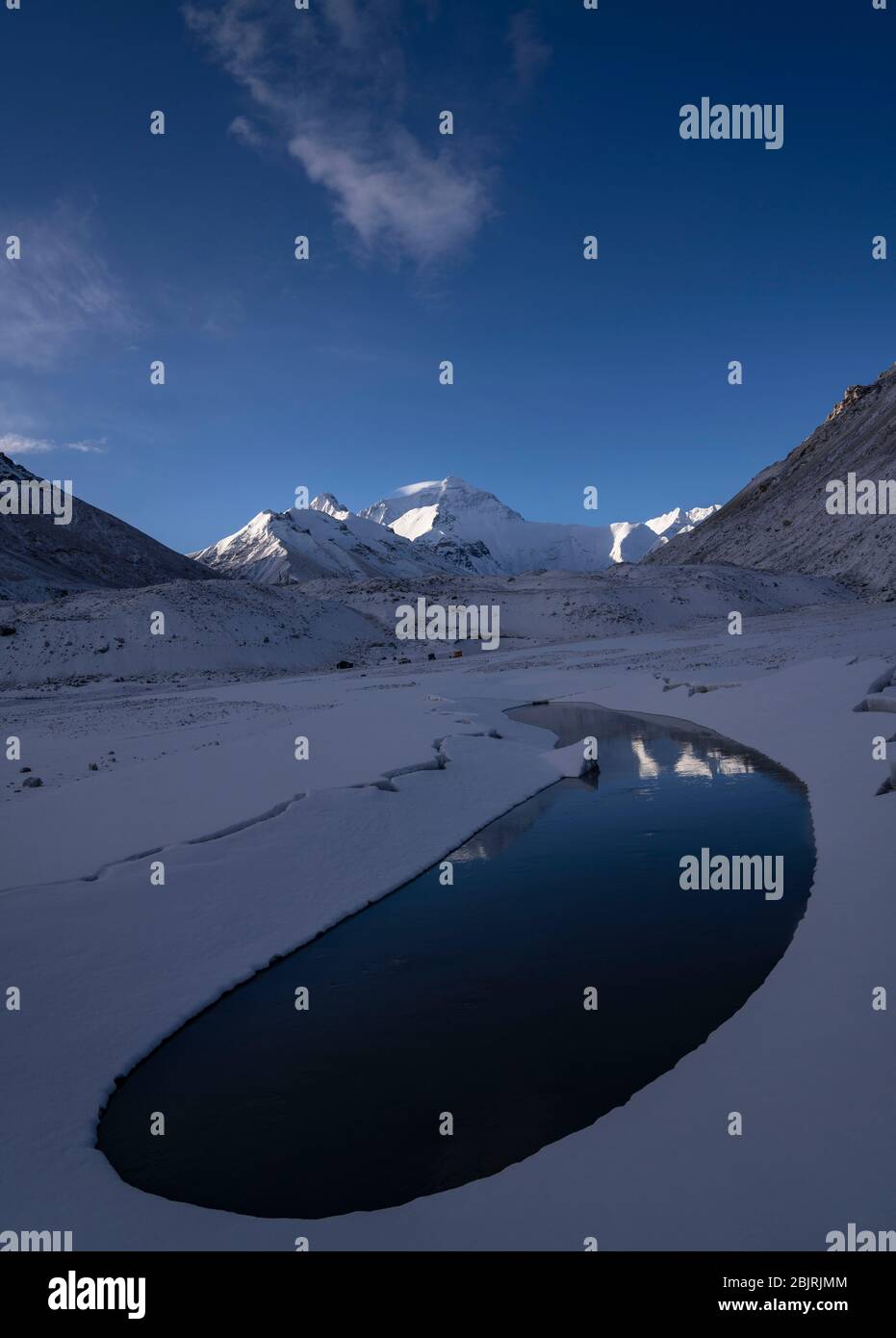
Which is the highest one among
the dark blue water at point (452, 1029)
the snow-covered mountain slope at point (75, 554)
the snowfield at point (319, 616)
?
the snow-covered mountain slope at point (75, 554)

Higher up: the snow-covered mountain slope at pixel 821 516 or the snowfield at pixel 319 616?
the snow-covered mountain slope at pixel 821 516

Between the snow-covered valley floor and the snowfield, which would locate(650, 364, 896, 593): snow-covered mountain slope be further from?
the snow-covered valley floor

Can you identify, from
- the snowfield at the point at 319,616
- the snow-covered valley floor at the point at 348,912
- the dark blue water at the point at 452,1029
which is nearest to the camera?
the snow-covered valley floor at the point at 348,912

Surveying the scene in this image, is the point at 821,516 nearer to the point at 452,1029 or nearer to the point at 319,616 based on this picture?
the point at 319,616

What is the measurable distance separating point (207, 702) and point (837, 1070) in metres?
27.0

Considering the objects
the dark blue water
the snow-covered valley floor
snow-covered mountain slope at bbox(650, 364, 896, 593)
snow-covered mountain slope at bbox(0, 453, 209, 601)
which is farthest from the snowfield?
the dark blue water

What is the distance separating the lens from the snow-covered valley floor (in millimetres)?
4242

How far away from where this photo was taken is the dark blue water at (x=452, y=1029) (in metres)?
5.05

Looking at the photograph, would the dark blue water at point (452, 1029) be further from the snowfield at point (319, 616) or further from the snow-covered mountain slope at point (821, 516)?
the snow-covered mountain slope at point (821, 516)

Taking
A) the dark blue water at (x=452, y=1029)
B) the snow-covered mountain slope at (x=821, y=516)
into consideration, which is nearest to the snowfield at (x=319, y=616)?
the snow-covered mountain slope at (x=821, y=516)

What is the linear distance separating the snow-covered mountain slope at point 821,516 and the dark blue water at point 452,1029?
7284 centimetres

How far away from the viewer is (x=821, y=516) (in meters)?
100

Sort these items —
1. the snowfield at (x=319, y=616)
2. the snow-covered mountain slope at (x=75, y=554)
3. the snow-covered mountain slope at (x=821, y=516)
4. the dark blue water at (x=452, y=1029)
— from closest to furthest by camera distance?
the dark blue water at (x=452, y=1029), the snowfield at (x=319, y=616), the snow-covered mountain slope at (x=821, y=516), the snow-covered mountain slope at (x=75, y=554)
